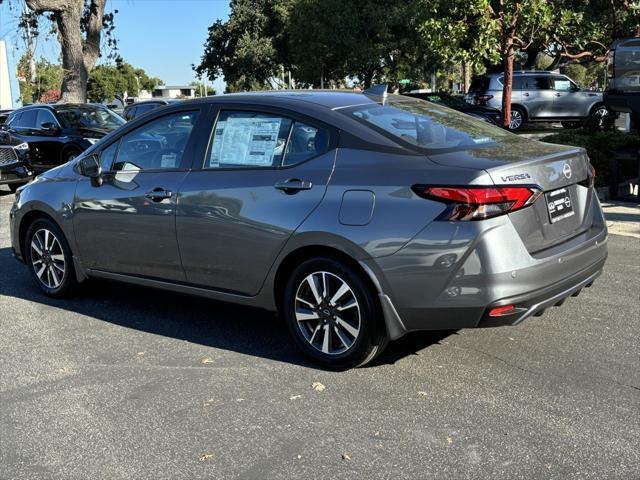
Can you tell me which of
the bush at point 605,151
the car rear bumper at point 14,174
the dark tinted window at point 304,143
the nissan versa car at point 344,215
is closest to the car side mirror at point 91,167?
the nissan versa car at point 344,215

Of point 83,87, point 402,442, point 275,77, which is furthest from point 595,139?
point 275,77

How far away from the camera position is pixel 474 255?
370 cm

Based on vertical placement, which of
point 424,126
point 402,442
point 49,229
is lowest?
point 402,442

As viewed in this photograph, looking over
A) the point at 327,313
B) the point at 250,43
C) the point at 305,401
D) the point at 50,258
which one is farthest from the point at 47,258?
the point at 250,43

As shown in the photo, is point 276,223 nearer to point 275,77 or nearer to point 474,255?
point 474,255

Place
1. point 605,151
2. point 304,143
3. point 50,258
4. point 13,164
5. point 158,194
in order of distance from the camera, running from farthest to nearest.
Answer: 1. point 13,164
2. point 605,151
3. point 50,258
4. point 158,194
5. point 304,143

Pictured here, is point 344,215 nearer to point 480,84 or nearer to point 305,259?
point 305,259

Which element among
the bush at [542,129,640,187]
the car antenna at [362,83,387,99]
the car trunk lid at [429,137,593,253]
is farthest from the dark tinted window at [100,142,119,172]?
the bush at [542,129,640,187]

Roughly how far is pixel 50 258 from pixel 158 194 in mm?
1636

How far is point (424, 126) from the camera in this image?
14.8 ft

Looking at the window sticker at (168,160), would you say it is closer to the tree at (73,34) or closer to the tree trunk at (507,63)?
the tree trunk at (507,63)

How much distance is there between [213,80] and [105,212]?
192ft

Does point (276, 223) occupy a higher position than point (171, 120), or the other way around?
point (171, 120)

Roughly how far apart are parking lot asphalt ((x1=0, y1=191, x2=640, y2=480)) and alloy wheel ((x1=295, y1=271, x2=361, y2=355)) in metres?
0.20
